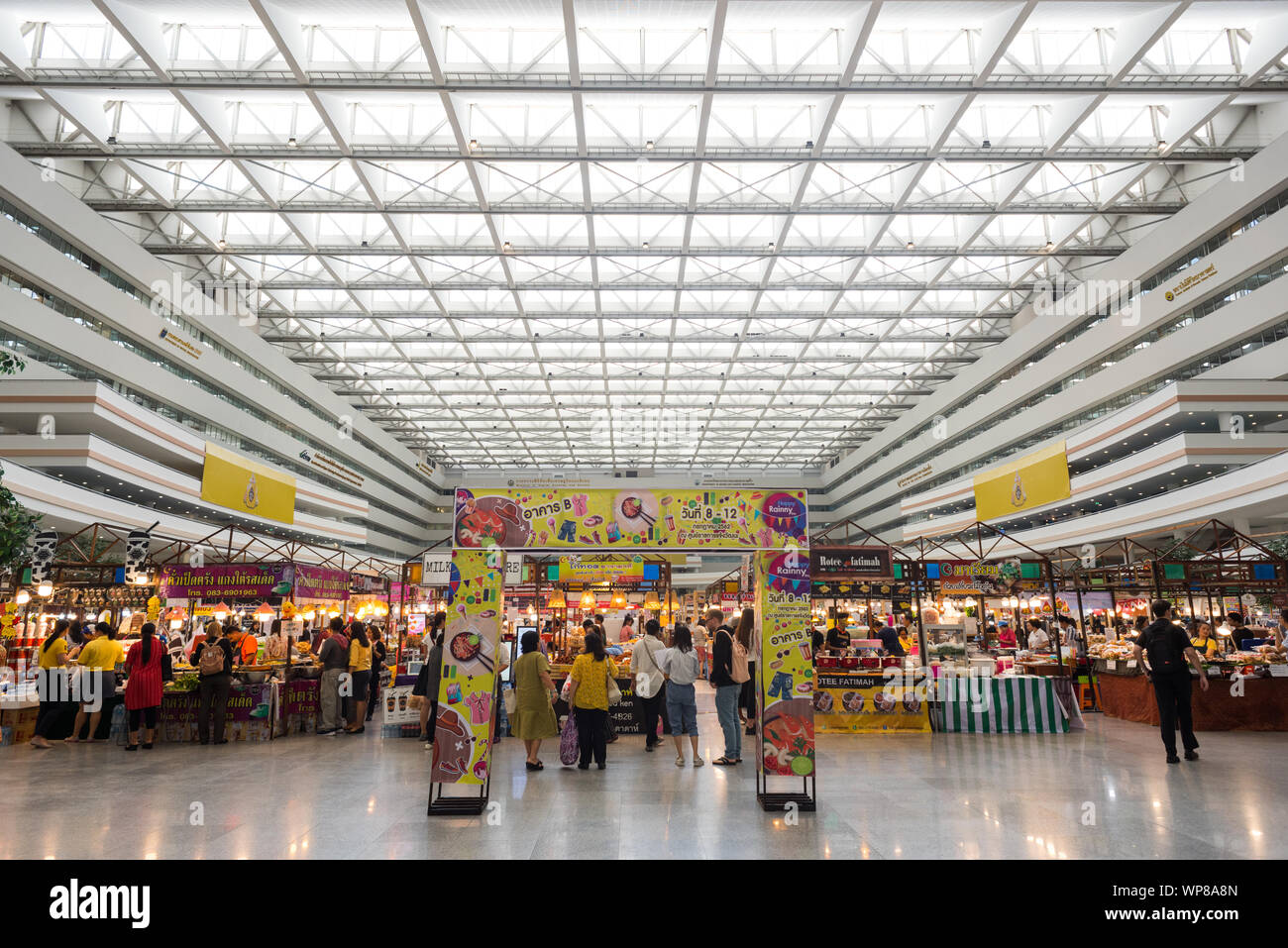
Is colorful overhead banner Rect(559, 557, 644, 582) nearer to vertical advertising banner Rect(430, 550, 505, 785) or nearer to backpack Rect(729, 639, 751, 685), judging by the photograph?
backpack Rect(729, 639, 751, 685)

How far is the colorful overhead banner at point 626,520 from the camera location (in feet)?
22.5

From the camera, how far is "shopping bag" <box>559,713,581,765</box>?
28.3 feet

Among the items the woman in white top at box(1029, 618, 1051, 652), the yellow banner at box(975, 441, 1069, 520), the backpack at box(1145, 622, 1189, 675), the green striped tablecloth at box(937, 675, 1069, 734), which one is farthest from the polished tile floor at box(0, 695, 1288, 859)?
the yellow banner at box(975, 441, 1069, 520)

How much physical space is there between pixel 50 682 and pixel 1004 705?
47.8ft

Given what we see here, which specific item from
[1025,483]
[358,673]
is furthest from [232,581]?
[1025,483]

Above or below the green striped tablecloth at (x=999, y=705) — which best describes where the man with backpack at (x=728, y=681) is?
above

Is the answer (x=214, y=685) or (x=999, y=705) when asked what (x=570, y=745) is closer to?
(x=214, y=685)

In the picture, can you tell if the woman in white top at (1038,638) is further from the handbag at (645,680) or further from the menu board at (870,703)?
the handbag at (645,680)

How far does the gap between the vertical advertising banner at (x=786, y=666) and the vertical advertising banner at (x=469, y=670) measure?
8.74ft

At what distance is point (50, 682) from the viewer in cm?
1019

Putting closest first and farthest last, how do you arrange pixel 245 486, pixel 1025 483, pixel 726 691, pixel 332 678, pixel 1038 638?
pixel 726 691
pixel 332 678
pixel 1038 638
pixel 245 486
pixel 1025 483

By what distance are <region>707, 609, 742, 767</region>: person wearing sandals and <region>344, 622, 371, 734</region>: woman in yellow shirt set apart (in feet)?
19.8

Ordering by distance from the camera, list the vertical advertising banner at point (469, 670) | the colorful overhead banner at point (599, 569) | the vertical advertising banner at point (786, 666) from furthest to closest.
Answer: the colorful overhead banner at point (599, 569) < the vertical advertising banner at point (786, 666) < the vertical advertising banner at point (469, 670)

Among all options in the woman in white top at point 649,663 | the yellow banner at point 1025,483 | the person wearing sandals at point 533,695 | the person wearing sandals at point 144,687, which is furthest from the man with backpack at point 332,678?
the yellow banner at point 1025,483
